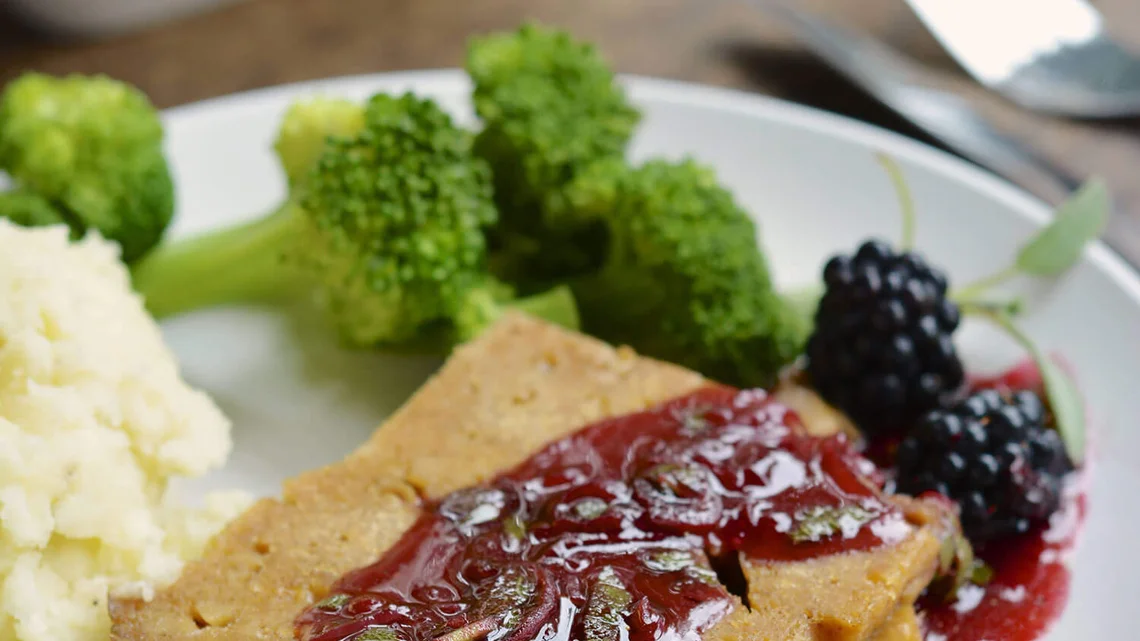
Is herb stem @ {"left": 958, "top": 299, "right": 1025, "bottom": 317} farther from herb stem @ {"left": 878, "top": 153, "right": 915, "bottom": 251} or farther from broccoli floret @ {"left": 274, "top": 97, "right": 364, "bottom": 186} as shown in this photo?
broccoli floret @ {"left": 274, "top": 97, "right": 364, "bottom": 186}

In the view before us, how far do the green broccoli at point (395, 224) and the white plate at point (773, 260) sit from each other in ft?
0.83

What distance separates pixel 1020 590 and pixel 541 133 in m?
2.05

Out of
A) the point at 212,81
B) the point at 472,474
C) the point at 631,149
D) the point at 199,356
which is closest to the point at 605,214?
the point at 631,149

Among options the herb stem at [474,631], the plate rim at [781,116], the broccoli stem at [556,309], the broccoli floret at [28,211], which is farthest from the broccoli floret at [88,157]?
the herb stem at [474,631]

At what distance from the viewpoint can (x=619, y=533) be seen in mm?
2418

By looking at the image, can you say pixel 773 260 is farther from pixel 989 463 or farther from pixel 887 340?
pixel 989 463

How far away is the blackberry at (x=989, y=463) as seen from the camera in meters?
2.92

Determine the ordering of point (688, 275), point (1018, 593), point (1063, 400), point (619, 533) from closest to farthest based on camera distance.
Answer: point (619, 533) < point (1018, 593) < point (1063, 400) < point (688, 275)

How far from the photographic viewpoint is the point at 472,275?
3.43 metres

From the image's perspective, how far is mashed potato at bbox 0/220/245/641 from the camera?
239 centimetres

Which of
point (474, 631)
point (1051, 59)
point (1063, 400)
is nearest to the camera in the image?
point (474, 631)

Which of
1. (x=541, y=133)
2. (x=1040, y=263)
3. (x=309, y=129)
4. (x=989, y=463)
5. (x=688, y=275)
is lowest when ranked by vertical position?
(x=989, y=463)

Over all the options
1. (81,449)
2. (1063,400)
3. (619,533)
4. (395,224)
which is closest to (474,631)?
(619,533)

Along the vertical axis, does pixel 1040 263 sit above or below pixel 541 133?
below
